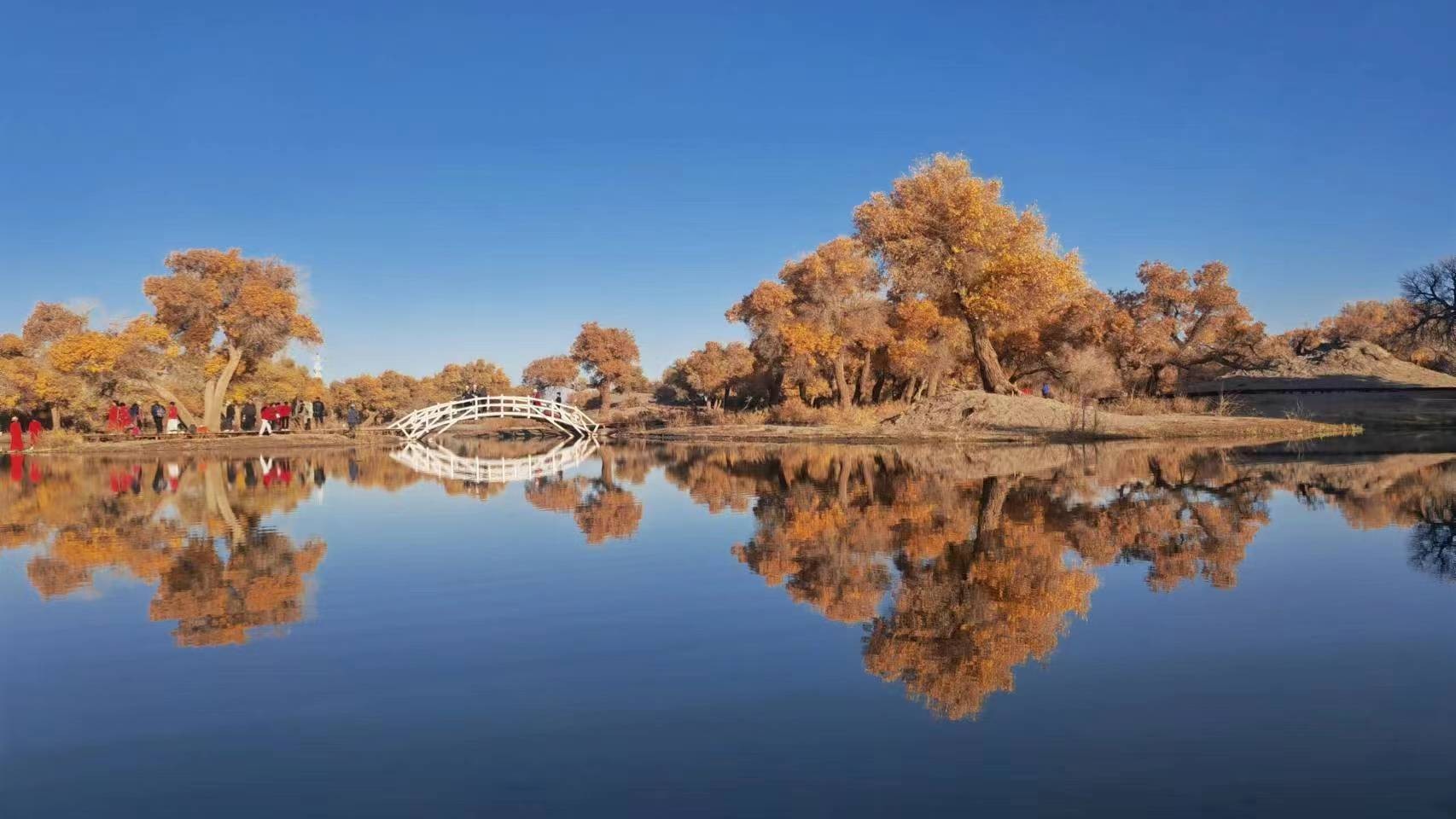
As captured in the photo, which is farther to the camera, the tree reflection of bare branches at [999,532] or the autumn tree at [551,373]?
the autumn tree at [551,373]

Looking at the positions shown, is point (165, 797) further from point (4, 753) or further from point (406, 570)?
point (406, 570)

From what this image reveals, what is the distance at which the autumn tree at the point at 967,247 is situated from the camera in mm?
34812

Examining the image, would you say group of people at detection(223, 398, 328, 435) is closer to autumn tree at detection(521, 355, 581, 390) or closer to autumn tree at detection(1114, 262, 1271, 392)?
autumn tree at detection(521, 355, 581, 390)

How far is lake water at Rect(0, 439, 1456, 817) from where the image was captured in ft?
14.0

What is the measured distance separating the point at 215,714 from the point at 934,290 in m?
33.5

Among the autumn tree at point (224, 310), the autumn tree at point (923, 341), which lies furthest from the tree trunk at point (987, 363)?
the autumn tree at point (224, 310)

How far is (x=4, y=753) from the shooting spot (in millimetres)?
4863

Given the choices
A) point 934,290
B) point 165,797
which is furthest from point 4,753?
point 934,290

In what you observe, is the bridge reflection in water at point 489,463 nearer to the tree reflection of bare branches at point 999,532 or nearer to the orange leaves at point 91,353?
the tree reflection of bare branches at point 999,532

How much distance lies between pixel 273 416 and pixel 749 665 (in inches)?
1836

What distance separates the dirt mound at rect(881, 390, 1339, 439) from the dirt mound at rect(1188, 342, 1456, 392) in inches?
670

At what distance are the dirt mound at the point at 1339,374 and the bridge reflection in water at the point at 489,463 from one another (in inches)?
1473

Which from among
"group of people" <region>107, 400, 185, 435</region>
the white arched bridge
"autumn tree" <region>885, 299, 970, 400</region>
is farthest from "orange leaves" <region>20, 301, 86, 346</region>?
"autumn tree" <region>885, 299, 970, 400</region>

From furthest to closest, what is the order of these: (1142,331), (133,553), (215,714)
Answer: (1142,331) → (133,553) → (215,714)
